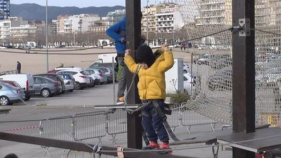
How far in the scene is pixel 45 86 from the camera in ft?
135

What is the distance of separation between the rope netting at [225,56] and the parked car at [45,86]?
107 feet

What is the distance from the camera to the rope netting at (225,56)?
857 centimetres

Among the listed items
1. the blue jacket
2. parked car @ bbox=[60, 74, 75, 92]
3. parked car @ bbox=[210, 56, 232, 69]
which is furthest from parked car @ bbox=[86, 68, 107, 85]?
parked car @ bbox=[210, 56, 232, 69]

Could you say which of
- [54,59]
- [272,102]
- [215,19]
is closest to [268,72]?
[272,102]

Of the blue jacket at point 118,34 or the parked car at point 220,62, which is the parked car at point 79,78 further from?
the parked car at point 220,62

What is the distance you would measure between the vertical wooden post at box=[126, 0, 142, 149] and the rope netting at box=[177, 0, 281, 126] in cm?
86

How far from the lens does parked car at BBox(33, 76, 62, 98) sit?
41.0 metres

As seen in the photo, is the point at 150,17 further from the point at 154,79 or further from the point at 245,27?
the point at 245,27

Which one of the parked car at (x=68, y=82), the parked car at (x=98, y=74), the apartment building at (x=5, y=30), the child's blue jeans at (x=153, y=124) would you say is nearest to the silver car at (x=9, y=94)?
the parked car at (x=68, y=82)

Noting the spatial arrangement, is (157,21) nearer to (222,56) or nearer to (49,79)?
(222,56)

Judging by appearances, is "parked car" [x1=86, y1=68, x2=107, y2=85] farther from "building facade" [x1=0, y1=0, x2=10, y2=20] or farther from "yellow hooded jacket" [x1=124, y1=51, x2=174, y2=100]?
"yellow hooded jacket" [x1=124, y1=51, x2=174, y2=100]

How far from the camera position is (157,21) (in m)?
10.9

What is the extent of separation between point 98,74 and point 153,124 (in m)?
48.1

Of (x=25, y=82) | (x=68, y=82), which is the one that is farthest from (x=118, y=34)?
(x=68, y=82)
